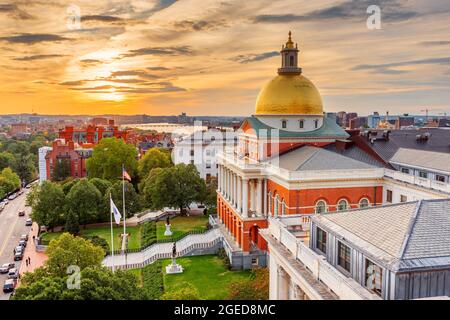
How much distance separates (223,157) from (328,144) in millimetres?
11688

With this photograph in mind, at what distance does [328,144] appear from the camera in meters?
44.1

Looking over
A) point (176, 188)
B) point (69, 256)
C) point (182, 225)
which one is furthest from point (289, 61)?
point (69, 256)

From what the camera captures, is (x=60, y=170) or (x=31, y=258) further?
(x=60, y=170)

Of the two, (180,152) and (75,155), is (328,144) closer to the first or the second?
(180,152)

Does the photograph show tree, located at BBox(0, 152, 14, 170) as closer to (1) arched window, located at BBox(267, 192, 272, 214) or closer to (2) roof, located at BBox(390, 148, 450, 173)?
(1) arched window, located at BBox(267, 192, 272, 214)

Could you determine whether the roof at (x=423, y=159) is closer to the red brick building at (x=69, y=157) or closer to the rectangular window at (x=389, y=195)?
the rectangular window at (x=389, y=195)

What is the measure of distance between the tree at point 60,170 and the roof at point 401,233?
2866 inches

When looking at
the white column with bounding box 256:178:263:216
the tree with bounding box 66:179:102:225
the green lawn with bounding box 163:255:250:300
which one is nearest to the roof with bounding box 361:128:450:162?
the white column with bounding box 256:178:263:216

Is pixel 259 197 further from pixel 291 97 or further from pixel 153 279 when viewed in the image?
pixel 153 279

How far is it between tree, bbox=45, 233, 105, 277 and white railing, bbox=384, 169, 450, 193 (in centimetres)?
2357

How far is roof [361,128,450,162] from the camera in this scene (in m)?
42.8

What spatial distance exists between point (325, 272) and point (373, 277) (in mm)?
1473

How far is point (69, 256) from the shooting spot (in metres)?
25.5
